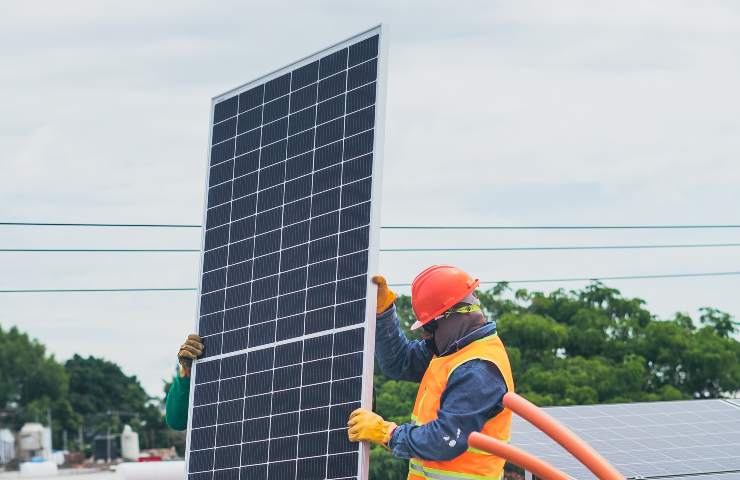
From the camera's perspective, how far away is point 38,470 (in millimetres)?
47938

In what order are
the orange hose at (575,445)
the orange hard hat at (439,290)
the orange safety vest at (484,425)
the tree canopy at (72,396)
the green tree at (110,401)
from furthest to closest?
the green tree at (110,401), the tree canopy at (72,396), the orange hard hat at (439,290), the orange safety vest at (484,425), the orange hose at (575,445)

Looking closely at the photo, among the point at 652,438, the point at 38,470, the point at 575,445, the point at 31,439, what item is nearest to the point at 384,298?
the point at 575,445

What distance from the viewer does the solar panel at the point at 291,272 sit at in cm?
866

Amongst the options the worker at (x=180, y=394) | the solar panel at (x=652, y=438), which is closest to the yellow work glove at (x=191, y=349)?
the worker at (x=180, y=394)

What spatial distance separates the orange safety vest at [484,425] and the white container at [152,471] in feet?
39.4

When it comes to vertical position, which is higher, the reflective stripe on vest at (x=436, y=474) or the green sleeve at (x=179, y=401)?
the green sleeve at (x=179, y=401)

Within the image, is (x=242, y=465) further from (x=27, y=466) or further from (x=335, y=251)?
(x=27, y=466)

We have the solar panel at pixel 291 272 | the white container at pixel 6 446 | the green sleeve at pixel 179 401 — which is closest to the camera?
the solar panel at pixel 291 272

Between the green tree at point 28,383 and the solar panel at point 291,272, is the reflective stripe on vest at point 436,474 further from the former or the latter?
the green tree at point 28,383

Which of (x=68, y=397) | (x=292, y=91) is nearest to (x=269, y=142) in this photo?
(x=292, y=91)

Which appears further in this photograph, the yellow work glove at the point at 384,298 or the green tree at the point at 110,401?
the green tree at the point at 110,401

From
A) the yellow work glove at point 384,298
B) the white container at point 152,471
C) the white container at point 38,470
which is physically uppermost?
the yellow work glove at point 384,298

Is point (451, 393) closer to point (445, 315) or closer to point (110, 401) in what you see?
point (445, 315)

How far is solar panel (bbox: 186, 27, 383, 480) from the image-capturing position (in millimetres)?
8664
